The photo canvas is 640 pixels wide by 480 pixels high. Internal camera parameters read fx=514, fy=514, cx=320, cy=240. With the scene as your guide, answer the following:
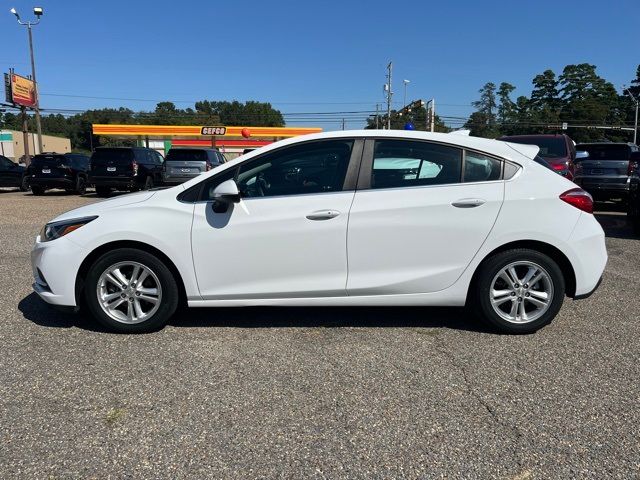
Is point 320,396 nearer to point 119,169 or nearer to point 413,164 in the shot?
point 413,164

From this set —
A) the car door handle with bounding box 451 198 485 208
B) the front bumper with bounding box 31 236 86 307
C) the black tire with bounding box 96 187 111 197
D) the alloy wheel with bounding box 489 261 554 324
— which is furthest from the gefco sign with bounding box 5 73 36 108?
the alloy wheel with bounding box 489 261 554 324

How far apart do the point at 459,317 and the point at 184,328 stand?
98.3 inches

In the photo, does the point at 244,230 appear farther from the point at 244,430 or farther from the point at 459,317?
the point at 459,317

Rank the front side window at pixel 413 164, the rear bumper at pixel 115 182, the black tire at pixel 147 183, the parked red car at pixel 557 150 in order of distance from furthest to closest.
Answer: the black tire at pixel 147 183
the rear bumper at pixel 115 182
the parked red car at pixel 557 150
the front side window at pixel 413 164

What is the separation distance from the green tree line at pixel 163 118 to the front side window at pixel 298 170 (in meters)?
102

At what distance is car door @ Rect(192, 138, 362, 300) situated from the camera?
4.09m

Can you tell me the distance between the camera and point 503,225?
13.6 ft

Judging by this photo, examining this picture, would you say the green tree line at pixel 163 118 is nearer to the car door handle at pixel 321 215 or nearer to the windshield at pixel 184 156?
the windshield at pixel 184 156

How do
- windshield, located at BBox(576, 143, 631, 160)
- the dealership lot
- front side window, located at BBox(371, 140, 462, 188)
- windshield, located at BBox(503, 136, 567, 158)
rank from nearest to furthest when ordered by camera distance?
the dealership lot < front side window, located at BBox(371, 140, 462, 188) < windshield, located at BBox(503, 136, 567, 158) < windshield, located at BBox(576, 143, 631, 160)

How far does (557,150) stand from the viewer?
426 inches

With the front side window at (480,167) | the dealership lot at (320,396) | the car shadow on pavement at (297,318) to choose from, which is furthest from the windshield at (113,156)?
the front side window at (480,167)

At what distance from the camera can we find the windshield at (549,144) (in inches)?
422

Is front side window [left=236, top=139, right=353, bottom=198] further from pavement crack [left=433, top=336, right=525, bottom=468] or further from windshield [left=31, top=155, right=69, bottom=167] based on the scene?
windshield [left=31, top=155, right=69, bottom=167]

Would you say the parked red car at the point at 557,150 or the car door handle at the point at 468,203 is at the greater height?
the parked red car at the point at 557,150
